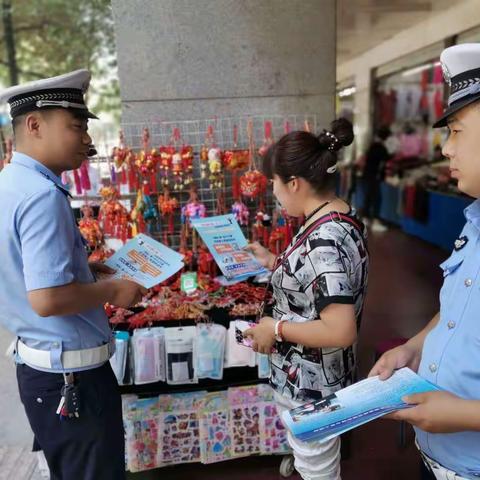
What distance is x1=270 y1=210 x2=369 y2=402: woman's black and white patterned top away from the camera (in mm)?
1411

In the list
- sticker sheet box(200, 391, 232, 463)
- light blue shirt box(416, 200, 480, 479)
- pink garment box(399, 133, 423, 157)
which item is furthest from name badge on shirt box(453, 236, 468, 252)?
pink garment box(399, 133, 423, 157)

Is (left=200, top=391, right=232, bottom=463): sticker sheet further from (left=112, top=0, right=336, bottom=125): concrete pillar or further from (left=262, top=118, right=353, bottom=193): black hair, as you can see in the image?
(left=112, top=0, right=336, bottom=125): concrete pillar

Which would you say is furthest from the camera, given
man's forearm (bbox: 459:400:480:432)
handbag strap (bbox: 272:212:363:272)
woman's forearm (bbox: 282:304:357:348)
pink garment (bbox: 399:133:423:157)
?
pink garment (bbox: 399:133:423:157)

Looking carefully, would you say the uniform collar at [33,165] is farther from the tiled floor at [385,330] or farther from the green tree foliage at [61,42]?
the green tree foliage at [61,42]

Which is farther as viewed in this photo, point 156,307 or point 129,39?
point 129,39

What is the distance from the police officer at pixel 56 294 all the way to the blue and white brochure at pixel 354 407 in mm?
701

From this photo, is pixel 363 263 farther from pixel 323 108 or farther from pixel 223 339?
pixel 323 108

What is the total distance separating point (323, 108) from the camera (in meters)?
2.73

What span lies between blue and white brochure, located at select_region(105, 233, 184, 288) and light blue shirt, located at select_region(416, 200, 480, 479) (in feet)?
3.33

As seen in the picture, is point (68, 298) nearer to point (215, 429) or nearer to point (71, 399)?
point (71, 399)

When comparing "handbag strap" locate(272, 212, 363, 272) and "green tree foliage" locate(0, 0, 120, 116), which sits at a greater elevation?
"green tree foliage" locate(0, 0, 120, 116)

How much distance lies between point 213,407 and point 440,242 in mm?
5494

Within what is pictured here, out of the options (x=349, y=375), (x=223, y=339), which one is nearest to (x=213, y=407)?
(x=223, y=339)

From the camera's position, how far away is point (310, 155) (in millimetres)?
1491
